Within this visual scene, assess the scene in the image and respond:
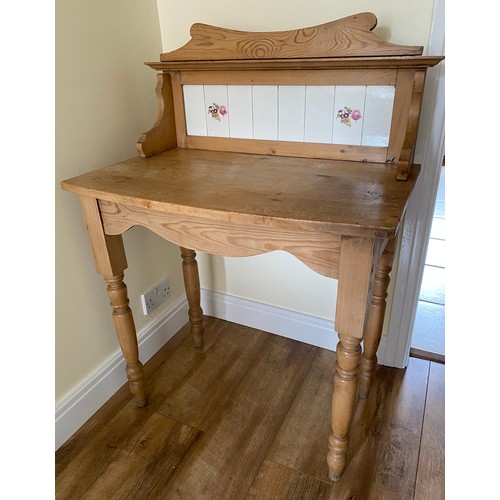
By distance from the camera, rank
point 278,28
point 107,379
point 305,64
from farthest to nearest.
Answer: point 107,379
point 278,28
point 305,64

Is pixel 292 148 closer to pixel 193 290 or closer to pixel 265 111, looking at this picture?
pixel 265 111

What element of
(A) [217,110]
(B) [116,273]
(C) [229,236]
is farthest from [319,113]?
(B) [116,273]

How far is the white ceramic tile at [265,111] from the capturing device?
1.17 metres

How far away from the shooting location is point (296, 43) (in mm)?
1057

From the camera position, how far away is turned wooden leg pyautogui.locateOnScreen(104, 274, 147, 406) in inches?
44.9

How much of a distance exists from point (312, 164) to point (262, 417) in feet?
2.69

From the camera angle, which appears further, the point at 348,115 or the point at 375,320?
the point at 375,320

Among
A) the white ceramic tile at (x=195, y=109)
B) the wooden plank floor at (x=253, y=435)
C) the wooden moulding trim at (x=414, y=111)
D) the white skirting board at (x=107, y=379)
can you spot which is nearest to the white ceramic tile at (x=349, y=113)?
the wooden moulding trim at (x=414, y=111)

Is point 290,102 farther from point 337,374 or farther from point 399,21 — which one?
point 337,374

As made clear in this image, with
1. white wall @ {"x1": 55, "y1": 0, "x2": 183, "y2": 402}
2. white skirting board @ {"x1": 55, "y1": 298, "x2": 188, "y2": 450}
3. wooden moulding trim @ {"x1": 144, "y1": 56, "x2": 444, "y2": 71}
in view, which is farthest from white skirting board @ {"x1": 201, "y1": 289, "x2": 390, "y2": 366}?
wooden moulding trim @ {"x1": 144, "y1": 56, "x2": 444, "y2": 71}

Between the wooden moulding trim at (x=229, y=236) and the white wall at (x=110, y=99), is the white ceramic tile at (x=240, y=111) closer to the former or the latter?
the white wall at (x=110, y=99)

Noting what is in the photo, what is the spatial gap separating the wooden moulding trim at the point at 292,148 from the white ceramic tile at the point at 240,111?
25 millimetres

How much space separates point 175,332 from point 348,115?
1.11 m
